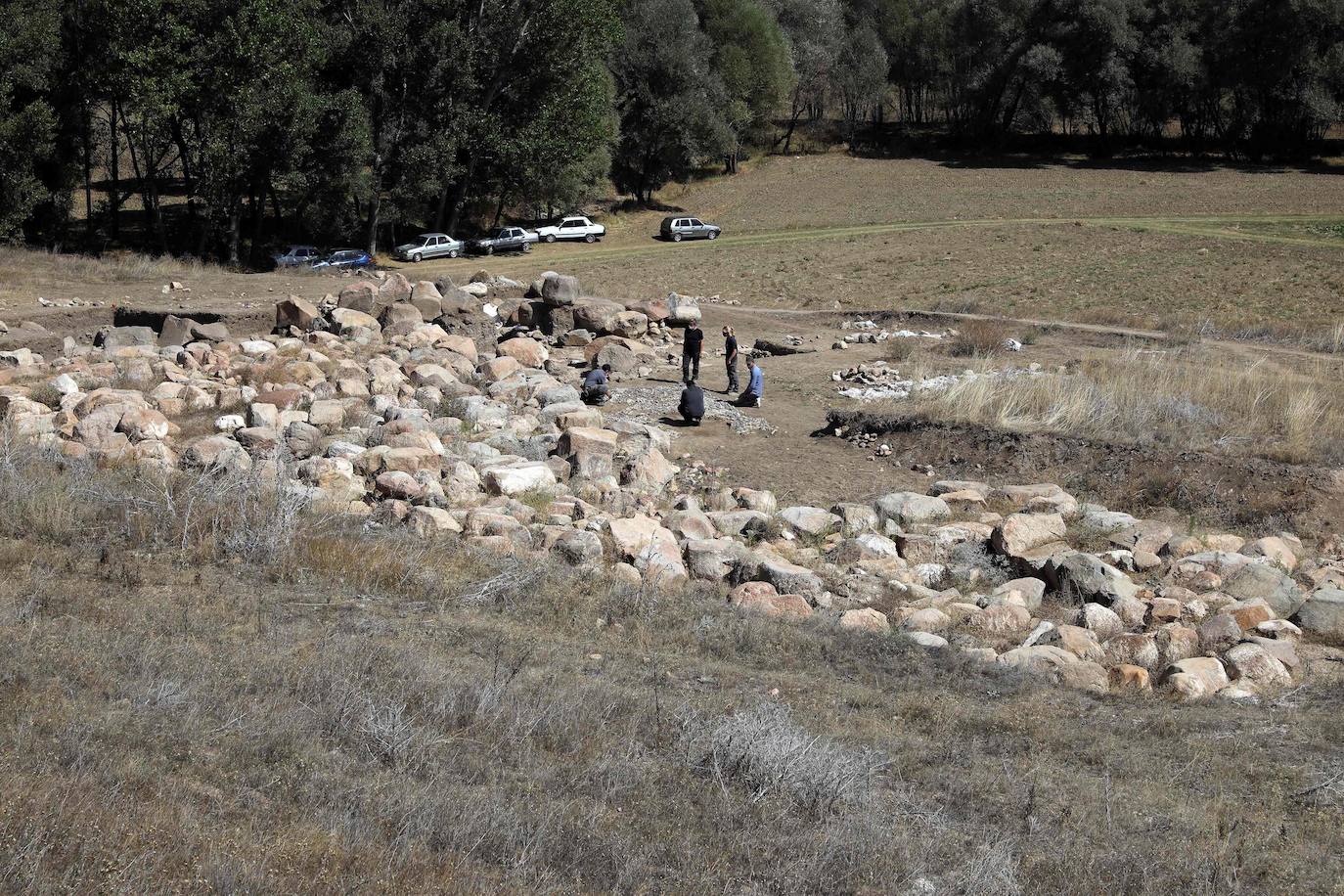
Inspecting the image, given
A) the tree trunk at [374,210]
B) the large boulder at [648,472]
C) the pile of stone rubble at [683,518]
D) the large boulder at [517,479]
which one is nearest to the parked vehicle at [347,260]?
the tree trunk at [374,210]

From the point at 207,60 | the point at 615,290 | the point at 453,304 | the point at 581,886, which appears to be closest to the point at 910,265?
the point at 615,290

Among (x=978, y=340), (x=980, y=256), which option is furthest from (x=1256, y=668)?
(x=980, y=256)

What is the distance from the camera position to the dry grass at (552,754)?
4.89m

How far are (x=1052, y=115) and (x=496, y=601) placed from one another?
7368 cm

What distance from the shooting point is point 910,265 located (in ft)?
125

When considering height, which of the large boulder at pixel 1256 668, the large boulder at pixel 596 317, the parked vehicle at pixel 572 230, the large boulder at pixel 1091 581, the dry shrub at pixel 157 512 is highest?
the parked vehicle at pixel 572 230

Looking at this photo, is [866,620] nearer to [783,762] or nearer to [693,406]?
[783,762]

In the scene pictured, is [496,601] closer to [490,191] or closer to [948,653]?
[948,653]

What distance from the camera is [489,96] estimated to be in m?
42.8

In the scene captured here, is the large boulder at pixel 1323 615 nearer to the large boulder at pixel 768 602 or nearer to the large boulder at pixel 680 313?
the large boulder at pixel 768 602

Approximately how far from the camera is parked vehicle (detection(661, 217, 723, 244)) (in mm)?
49578

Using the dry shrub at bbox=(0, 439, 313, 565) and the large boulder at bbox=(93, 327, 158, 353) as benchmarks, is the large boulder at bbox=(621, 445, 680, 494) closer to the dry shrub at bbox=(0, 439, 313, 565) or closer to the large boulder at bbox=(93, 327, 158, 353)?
the dry shrub at bbox=(0, 439, 313, 565)

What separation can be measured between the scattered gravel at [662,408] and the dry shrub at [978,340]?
7.05 metres

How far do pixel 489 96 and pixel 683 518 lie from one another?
1313 inches
